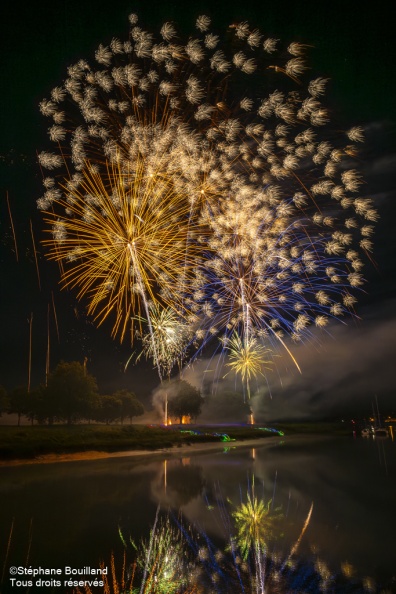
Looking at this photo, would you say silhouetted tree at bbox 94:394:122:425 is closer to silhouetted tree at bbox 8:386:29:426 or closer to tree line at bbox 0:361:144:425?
tree line at bbox 0:361:144:425

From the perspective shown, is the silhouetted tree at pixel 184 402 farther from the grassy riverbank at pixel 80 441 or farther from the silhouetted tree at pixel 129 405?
the grassy riverbank at pixel 80 441

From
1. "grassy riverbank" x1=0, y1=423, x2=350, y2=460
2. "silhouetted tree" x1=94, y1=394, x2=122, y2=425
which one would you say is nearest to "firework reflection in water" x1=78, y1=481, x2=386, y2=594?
"grassy riverbank" x1=0, y1=423, x2=350, y2=460

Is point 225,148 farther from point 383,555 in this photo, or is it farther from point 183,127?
point 383,555

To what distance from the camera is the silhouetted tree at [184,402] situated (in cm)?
6738

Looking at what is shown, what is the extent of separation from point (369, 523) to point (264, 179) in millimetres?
13268

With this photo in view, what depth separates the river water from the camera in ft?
23.1

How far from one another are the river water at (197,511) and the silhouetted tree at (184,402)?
50073 millimetres

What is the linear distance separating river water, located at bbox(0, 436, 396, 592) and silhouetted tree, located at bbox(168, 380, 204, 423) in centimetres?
5007

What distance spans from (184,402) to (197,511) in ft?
195

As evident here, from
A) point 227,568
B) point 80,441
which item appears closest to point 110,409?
point 80,441

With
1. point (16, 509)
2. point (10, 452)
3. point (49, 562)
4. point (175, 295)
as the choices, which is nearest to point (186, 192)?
point (175, 295)

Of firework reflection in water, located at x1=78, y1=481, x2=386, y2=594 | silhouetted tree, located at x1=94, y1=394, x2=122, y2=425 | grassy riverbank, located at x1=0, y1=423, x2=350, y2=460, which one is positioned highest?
silhouetted tree, located at x1=94, y1=394, x2=122, y2=425

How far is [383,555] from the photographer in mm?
6895

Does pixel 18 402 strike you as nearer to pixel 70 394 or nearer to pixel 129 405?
pixel 70 394
